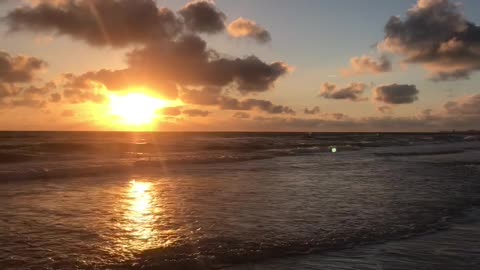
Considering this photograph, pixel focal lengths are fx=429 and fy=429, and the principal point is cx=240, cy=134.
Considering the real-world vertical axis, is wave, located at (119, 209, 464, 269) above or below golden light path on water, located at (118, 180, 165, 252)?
above

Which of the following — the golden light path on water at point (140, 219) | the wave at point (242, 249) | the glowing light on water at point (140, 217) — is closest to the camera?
the wave at point (242, 249)

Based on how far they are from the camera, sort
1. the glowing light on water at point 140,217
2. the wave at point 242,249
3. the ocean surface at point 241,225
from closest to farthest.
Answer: the wave at point 242,249
the ocean surface at point 241,225
the glowing light on water at point 140,217

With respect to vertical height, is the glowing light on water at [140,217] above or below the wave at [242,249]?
below

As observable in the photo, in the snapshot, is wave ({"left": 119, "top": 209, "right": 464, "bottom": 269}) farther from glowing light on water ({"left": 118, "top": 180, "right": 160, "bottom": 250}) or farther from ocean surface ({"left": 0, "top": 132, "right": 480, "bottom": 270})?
glowing light on water ({"left": 118, "top": 180, "right": 160, "bottom": 250})

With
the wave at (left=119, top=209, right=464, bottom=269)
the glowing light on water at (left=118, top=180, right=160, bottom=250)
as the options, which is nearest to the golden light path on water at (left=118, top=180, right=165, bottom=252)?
the glowing light on water at (left=118, top=180, right=160, bottom=250)

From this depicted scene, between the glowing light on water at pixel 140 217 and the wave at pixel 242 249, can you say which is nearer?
the wave at pixel 242 249

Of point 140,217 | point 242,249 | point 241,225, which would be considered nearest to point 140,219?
point 140,217

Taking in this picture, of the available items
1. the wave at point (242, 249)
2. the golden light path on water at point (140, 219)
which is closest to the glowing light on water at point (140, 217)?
the golden light path on water at point (140, 219)

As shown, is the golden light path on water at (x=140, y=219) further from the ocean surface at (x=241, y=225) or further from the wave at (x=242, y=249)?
the wave at (x=242, y=249)

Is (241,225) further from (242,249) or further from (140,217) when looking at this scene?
(140,217)

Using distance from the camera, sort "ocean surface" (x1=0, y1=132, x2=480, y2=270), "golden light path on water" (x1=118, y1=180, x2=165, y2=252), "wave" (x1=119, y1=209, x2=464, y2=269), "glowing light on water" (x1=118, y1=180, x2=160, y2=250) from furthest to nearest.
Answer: "glowing light on water" (x1=118, y1=180, x2=160, y2=250) → "golden light path on water" (x1=118, y1=180, x2=165, y2=252) → "ocean surface" (x1=0, y1=132, x2=480, y2=270) → "wave" (x1=119, y1=209, x2=464, y2=269)

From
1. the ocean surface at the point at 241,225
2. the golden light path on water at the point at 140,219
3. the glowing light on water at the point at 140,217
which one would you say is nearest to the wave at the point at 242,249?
the ocean surface at the point at 241,225

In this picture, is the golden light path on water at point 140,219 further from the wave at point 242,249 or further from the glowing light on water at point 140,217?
the wave at point 242,249

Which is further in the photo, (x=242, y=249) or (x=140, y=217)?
(x=140, y=217)
